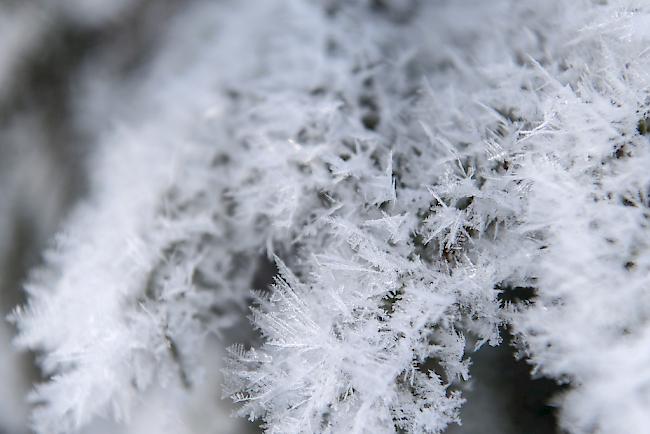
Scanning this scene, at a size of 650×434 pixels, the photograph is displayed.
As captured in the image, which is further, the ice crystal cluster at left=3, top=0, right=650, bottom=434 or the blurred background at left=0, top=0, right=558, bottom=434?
the blurred background at left=0, top=0, right=558, bottom=434

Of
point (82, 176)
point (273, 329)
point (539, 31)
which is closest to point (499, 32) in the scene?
point (539, 31)

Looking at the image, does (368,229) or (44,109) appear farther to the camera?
(44,109)

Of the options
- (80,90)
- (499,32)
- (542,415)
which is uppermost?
(80,90)

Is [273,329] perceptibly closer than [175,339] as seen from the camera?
Yes

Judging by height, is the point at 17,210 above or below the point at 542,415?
above

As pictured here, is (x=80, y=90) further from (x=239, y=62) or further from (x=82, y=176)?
(x=239, y=62)
